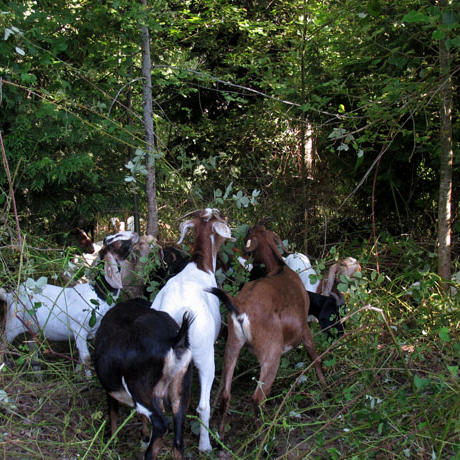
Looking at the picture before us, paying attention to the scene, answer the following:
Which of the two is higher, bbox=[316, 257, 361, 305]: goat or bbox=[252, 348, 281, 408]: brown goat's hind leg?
bbox=[316, 257, 361, 305]: goat

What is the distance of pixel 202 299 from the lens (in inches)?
165

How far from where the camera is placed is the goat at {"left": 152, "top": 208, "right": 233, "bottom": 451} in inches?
155

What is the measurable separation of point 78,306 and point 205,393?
5.65 feet

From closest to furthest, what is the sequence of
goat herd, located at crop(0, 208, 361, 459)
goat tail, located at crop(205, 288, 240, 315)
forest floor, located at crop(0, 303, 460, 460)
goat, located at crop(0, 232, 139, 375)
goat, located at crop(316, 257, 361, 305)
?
forest floor, located at crop(0, 303, 460, 460) → goat herd, located at crop(0, 208, 361, 459) → goat tail, located at crop(205, 288, 240, 315) → goat, located at crop(0, 232, 139, 375) → goat, located at crop(316, 257, 361, 305)

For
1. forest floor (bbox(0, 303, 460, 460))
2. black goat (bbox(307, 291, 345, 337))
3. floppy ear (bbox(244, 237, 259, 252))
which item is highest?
floppy ear (bbox(244, 237, 259, 252))

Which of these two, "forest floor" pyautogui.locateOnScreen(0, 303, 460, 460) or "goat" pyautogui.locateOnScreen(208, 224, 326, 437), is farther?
"goat" pyautogui.locateOnScreen(208, 224, 326, 437)

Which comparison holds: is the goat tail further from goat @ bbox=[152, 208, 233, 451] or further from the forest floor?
the forest floor

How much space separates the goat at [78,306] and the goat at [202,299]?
69 cm

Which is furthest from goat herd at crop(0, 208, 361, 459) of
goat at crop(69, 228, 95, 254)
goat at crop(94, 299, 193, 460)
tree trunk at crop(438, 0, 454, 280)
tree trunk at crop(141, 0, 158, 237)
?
goat at crop(69, 228, 95, 254)

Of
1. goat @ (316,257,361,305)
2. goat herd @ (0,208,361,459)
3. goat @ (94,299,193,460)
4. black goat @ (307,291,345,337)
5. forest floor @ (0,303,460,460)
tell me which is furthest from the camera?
goat @ (316,257,361,305)

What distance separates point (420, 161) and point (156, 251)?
13.2 ft

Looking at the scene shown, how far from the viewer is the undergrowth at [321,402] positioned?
10.7ft

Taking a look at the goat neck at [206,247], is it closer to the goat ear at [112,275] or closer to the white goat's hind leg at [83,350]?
the goat ear at [112,275]

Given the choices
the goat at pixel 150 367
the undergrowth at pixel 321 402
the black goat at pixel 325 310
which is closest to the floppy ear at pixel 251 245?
the black goat at pixel 325 310
